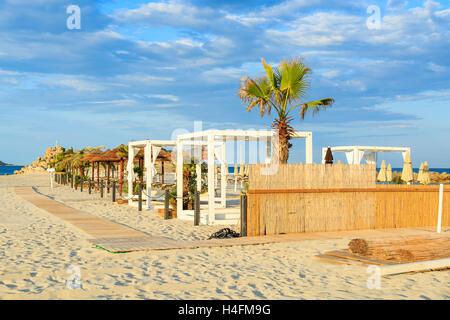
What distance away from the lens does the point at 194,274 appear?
22.7 ft

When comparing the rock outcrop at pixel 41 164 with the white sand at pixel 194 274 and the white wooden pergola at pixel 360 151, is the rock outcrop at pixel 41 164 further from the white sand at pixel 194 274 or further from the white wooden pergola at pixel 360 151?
the white sand at pixel 194 274

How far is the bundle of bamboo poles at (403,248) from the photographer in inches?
311

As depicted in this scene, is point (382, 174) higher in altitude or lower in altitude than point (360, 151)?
lower

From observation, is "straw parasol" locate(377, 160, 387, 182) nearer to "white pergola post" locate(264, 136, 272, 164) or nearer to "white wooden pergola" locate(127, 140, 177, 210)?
"white wooden pergola" locate(127, 140, 177, 210)

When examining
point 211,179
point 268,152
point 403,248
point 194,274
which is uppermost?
point 268,152

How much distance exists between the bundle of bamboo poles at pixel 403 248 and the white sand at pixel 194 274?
0.64 m

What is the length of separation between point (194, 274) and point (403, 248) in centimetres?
350

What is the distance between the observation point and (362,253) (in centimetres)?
803

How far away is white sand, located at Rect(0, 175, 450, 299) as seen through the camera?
19.3ft

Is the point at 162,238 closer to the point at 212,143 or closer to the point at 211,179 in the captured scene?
the point at 211,179

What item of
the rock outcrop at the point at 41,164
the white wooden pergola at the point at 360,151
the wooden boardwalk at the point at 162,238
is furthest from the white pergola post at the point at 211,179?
the rock outcrop at the point at 41,164

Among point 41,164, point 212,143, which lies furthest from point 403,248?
point 41,164
